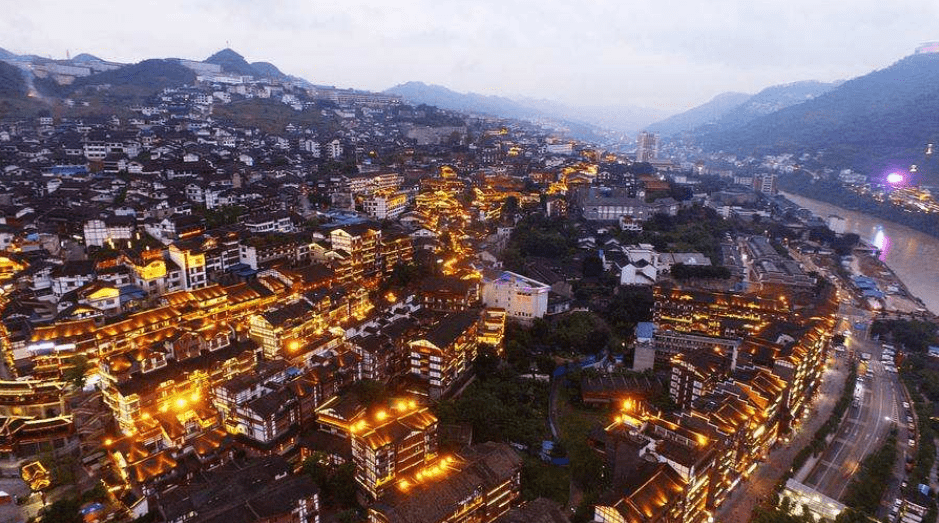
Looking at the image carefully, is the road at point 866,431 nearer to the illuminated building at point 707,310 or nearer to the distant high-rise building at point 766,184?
the illuminated building at point 707,310

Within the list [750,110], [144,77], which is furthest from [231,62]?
[750,110]

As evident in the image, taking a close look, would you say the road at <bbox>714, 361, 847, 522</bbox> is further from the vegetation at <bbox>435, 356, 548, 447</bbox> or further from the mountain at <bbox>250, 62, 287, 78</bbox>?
the mountain at <bbox>250, 62, 287, 78</bbox>

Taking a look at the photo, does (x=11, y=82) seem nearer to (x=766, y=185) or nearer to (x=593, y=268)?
(x=593, y=268)

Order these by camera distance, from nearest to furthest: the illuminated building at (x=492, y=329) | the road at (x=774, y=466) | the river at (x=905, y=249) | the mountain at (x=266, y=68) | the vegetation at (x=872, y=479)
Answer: the road at (x=774, y=466) < the vegetation at (x=872, y=479) < the illuminated building at (x=492, y=329) < the river at (x=905, y=249) < the mountain at (x=266, y=68)

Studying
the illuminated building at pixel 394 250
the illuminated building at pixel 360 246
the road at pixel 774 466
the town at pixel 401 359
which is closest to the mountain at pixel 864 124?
the town at pixel 401 359

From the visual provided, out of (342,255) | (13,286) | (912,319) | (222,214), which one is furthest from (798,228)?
(13,286)

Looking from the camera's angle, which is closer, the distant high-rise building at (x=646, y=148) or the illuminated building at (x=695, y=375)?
the illuminated building at (x=695, y=375)

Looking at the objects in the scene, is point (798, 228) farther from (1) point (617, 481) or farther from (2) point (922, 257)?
(1) point (617, 481)
